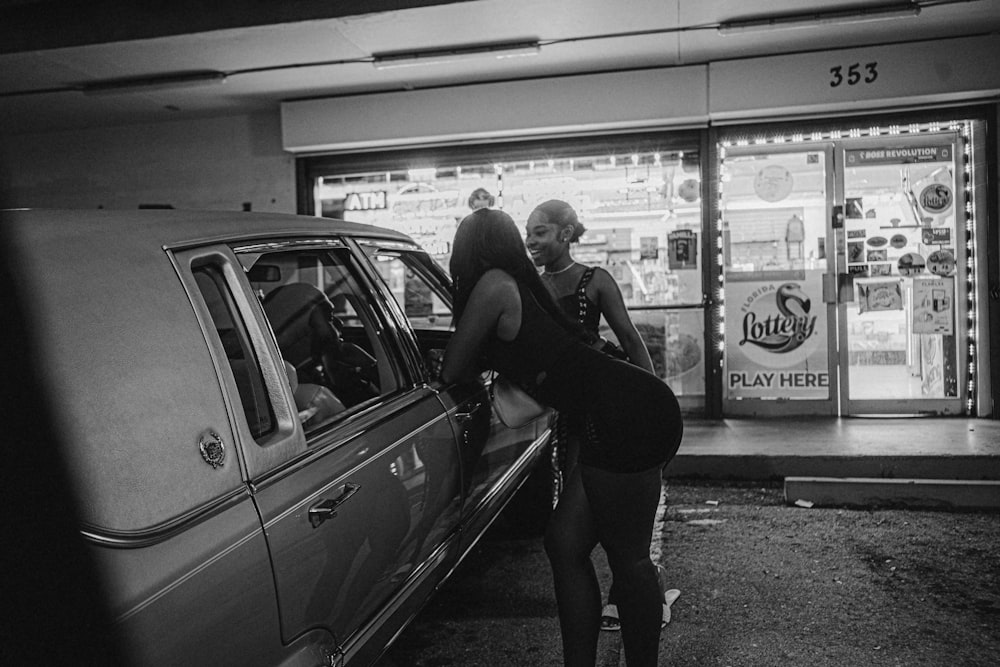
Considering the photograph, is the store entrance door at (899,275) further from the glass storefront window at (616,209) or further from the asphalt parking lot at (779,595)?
the asphalt parking lot at (779,595)

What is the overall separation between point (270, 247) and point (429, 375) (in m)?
Answer: 1.03

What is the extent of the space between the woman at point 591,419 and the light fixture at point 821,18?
4635 millimetres

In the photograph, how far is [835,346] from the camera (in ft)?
26.4

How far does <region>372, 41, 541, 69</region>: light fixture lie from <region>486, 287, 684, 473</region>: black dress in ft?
15.4

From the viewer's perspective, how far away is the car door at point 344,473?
2004 mm

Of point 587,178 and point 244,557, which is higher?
point 587,178

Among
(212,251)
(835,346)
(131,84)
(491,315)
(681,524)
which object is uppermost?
(131,84)

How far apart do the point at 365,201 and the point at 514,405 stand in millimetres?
6564

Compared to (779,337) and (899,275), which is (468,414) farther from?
(899,275)

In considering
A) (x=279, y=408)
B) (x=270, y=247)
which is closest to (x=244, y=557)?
(x=279, y=408)

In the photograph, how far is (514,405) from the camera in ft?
9.28

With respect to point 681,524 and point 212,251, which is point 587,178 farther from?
point 212,251

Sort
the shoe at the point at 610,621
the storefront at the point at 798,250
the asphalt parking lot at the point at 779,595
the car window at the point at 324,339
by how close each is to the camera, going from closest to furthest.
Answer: the car window at the point at 324,339 < the asphalt parking lot at the point at 779,595 < the shoe at the point at 610,621 < the storefront at the point at 798,250

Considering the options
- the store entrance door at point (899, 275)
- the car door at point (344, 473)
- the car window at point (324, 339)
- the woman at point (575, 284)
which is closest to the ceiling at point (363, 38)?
the store entrance door at point (899, 275)
